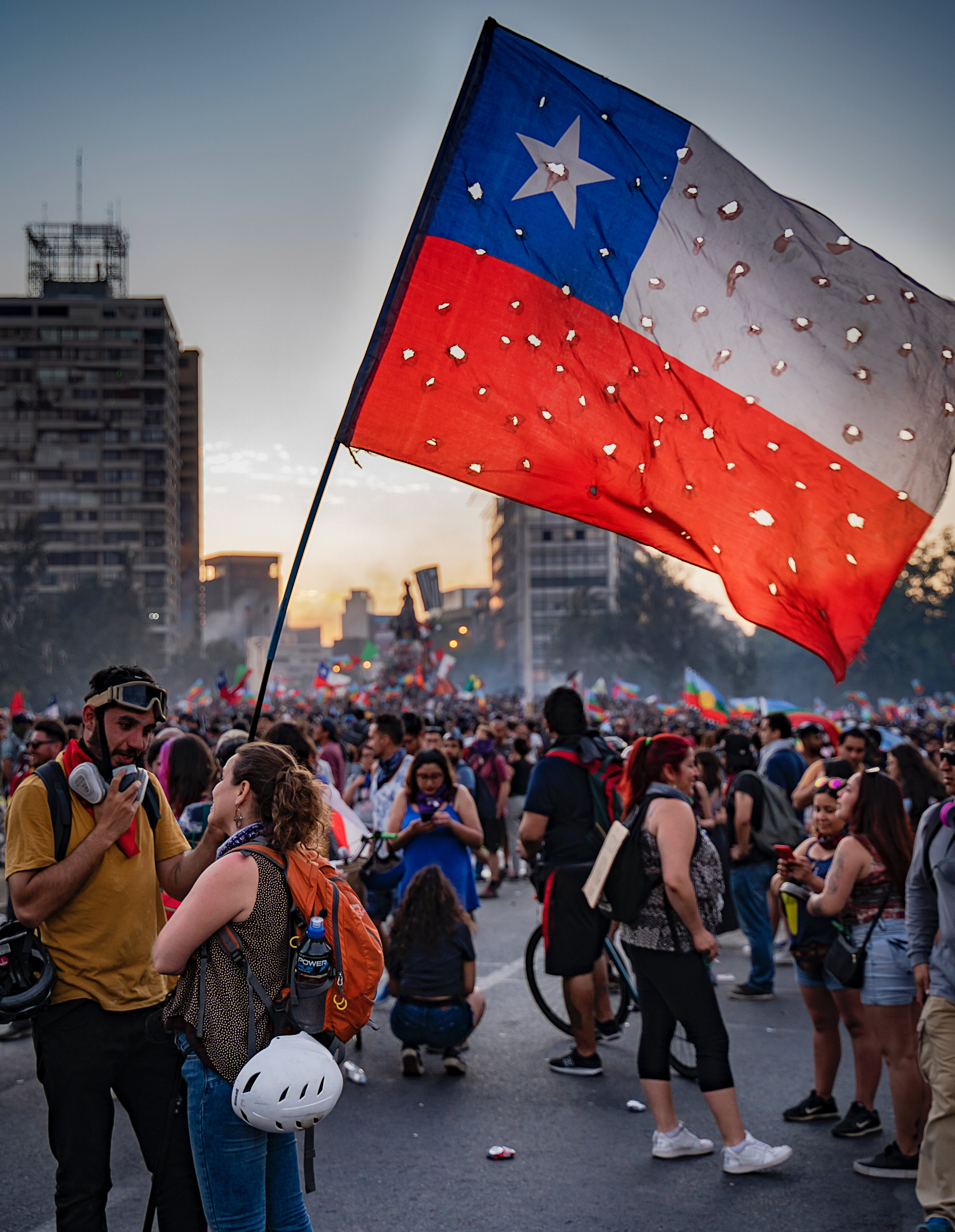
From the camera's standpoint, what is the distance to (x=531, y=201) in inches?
162

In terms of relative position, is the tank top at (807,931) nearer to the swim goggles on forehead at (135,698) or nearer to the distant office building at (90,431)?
the swim goggles on forehead at (135,698)

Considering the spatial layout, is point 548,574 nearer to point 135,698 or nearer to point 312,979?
point 135,698

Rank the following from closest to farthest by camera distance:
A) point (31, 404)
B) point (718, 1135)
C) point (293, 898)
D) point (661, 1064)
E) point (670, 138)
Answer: point (293, 898) < point (670, 138) < point (661, 1064) < point (718, 1135) < point (31, 404)

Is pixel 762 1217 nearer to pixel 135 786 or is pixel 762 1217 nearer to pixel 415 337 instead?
pixel 135 786

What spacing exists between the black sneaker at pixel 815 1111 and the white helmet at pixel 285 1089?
3.49 metres

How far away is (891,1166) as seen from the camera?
4.61 meters

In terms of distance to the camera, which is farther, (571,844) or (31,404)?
(31,404)

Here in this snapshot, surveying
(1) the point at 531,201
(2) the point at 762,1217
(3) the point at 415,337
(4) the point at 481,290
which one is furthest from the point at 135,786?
(2) the point at 762,1217

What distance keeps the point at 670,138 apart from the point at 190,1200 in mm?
3942

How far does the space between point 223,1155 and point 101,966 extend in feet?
2.36

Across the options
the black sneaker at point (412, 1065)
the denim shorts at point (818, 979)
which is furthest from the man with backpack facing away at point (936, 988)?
the black sneaker at point (412, 1065)

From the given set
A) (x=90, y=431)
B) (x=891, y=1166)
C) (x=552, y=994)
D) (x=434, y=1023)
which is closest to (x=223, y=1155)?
(x=891, y=1166)

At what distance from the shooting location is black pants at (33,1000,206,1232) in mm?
3002

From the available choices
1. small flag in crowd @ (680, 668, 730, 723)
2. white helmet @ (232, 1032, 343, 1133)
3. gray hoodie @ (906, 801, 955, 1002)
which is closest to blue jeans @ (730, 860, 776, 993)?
gray hoodie @ (906, 801, 955, 1002)
